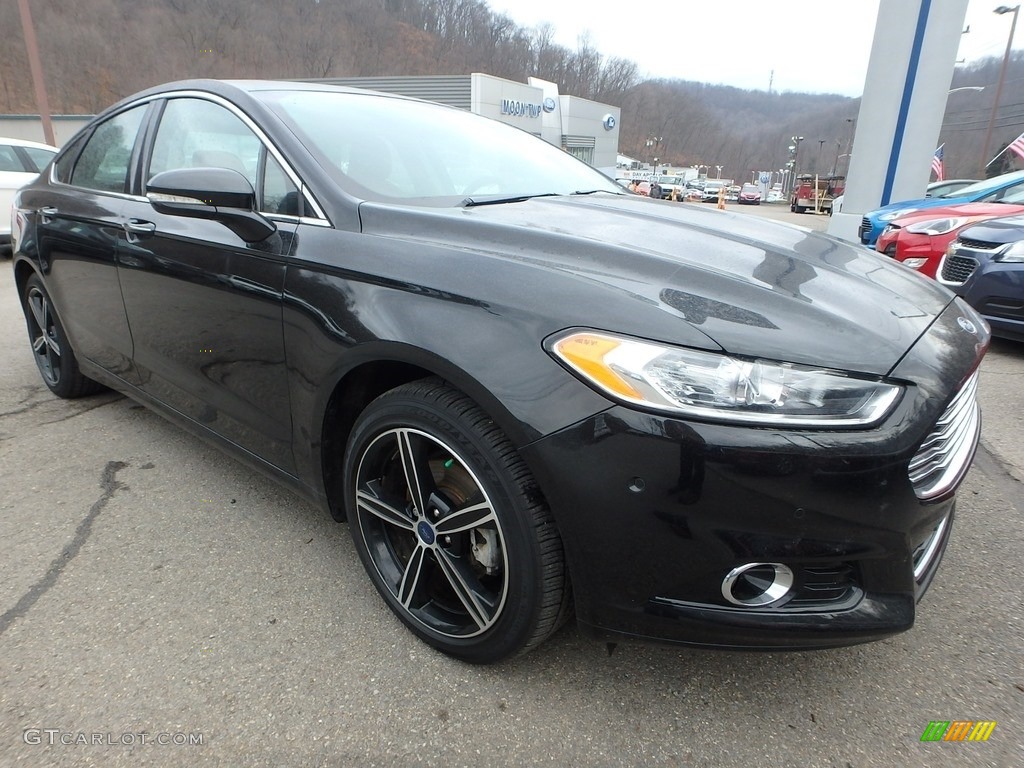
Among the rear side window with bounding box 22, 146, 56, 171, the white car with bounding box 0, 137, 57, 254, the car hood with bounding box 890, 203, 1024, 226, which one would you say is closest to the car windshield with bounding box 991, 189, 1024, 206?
the car hood with bounding box 890, 203, 1024, 226

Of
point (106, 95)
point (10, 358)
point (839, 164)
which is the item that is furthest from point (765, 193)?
point (10, 358)

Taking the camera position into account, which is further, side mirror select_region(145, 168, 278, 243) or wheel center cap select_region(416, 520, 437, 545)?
side mirror select_region(145, 168, 278, 243)

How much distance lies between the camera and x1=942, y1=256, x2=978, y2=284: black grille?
15.8ft

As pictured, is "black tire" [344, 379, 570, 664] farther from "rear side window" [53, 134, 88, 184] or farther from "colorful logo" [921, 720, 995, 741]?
"rear side window" [53, 134, 88, 184]

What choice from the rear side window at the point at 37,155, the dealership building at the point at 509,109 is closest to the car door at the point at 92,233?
the rear side window at the point at 37,155

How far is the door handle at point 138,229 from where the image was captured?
2.43 m

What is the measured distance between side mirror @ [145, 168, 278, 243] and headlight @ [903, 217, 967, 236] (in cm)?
574

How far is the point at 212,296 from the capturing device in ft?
7.03

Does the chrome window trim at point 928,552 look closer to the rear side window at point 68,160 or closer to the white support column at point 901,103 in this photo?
the rear side window at point 68,160

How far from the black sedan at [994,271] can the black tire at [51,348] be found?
5.94 meters

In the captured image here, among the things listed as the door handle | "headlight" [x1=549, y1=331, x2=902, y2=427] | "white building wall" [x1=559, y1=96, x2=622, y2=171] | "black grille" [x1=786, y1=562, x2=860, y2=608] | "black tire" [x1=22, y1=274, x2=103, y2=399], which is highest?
"white building wall" [x1=559, y1=96, x2=622, y2=171]

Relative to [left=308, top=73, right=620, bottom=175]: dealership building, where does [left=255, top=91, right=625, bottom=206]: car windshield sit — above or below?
below

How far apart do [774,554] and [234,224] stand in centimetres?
177

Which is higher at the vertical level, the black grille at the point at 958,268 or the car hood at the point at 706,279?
the car hood at the point at 706,279
